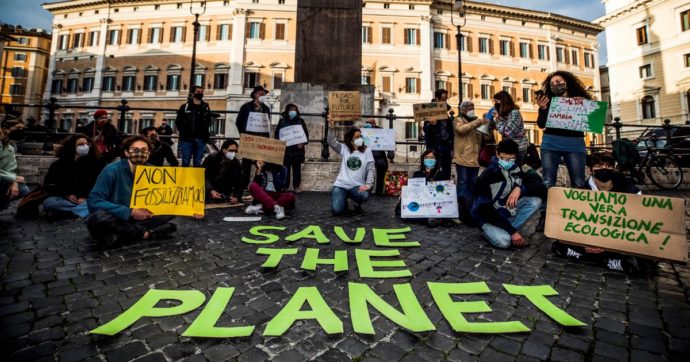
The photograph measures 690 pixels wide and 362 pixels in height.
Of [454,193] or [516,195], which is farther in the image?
[454,193]

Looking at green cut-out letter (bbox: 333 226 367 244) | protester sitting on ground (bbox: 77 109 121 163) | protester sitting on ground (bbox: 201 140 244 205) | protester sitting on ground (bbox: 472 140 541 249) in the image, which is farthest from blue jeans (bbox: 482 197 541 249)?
protester sitting on ground (bbox: 77 109 121 163)

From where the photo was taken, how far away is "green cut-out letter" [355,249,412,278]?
253cm

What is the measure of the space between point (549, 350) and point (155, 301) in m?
2.47

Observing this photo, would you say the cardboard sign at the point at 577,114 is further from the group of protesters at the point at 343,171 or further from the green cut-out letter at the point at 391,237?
the green cut-out letter at the point at 391,237

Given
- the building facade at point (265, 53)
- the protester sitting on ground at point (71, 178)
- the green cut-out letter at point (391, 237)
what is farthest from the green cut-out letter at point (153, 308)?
the building facade at point (265, 53)

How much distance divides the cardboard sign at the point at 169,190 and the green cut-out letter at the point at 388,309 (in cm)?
220

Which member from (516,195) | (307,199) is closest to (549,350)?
(516,195)

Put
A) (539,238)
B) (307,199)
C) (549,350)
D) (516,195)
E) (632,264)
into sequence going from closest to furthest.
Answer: (549,350), (632,264), (516,195), (539,238), (307,199)

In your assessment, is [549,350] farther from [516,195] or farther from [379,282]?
[516,195]

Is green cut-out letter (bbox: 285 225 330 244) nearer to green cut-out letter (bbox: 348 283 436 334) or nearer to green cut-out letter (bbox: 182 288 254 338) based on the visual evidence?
green cut-out letter (bbox: 348 283 436 334)

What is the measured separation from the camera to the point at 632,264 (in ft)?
8.65

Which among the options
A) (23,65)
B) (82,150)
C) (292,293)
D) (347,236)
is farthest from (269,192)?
(23,65)

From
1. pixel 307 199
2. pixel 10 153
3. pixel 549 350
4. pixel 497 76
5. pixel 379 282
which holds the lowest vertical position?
pixel 549 350

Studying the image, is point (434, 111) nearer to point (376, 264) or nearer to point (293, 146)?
point (293, 146)
